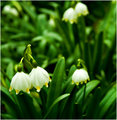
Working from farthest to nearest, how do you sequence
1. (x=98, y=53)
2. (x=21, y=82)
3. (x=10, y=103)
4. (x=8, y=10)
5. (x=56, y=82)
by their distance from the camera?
(x=8, y=10) → (x=98, y=53) → (x=10, y=103) → (x=56, y=82) → (x=21, y=82)

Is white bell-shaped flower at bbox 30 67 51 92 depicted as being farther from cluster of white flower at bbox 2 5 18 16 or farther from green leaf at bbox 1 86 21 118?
cluster of white flower at bbox 2 5 18 16

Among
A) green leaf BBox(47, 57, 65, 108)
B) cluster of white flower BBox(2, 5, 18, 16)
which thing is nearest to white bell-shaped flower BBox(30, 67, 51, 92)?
green leaf BBox(47, 57, 65, 108)

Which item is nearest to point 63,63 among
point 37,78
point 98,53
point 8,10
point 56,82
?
point 56,82

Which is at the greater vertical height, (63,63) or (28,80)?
(63,63)

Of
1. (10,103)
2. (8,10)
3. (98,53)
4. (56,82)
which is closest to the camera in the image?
(56,82)

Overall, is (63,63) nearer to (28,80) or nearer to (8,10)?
(28,80)

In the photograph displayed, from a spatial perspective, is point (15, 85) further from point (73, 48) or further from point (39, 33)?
point (39, 33)

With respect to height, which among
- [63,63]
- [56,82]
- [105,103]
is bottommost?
[105,103]

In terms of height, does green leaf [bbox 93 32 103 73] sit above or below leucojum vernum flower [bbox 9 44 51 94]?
above

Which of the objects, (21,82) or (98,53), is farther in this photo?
(98,53)
